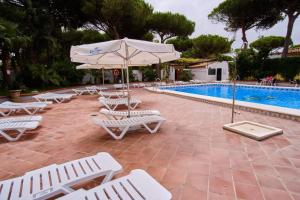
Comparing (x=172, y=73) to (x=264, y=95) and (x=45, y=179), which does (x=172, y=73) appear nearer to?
(x=264, y=95)

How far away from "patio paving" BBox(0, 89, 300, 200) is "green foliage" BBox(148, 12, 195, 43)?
1863 cm

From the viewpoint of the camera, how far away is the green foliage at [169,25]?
70.2 feet

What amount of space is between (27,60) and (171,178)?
657 inches

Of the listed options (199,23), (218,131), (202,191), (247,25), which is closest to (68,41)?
(199,23)

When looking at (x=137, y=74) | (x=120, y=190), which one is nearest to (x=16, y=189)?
(x=120, y=190)

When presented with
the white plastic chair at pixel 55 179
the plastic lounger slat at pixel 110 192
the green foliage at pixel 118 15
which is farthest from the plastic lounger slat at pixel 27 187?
the green foliage at pixel 118 15

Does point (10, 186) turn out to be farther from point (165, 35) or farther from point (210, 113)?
point (165, 35)

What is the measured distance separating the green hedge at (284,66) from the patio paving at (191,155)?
1298 centimetres

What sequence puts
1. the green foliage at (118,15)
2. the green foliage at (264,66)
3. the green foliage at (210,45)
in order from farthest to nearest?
the green foliage at (210,45)
the green foliage at (118,15)
the green foliage at (264,66)

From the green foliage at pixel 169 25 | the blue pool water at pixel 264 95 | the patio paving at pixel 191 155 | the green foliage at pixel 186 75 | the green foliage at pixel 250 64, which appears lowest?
the patio paving at pixel 191 155

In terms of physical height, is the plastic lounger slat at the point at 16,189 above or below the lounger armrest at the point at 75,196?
below

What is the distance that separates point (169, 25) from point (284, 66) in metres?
12.1

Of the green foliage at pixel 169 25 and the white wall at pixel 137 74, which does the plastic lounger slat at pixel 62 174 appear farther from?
the green foliage at pixel 169 25

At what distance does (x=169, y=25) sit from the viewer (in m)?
21.9
